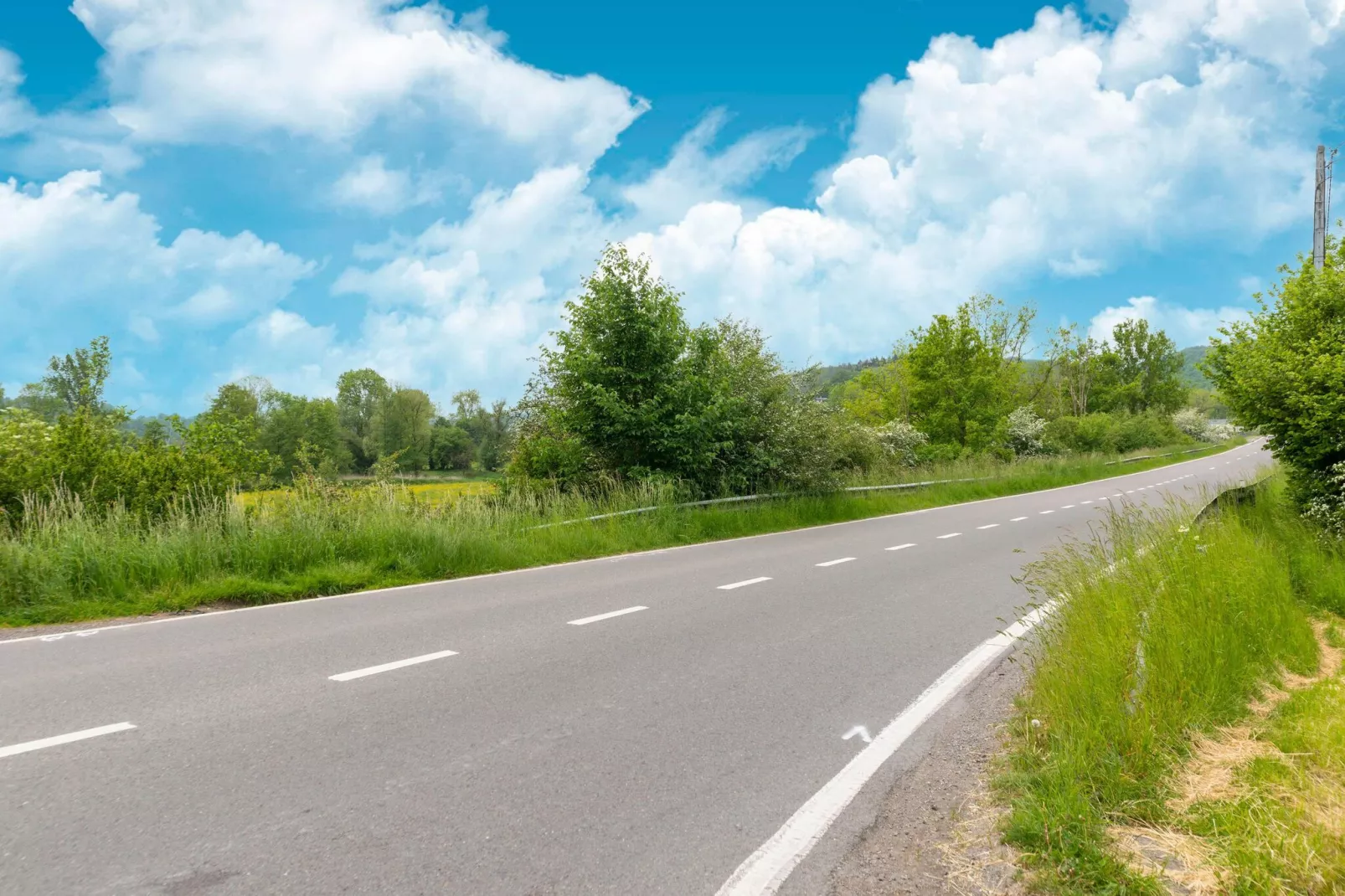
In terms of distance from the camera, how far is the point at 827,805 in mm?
3859

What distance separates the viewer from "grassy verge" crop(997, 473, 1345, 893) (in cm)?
298

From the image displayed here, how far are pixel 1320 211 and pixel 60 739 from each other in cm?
1894

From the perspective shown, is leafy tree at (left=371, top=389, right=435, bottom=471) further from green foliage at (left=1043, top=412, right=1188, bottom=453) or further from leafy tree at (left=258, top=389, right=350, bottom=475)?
green foliage at (left=1043, top=412, right=1188, bottom=453)

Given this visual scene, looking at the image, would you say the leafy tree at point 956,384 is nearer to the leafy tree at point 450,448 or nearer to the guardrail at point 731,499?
the guardrail at point 731,499

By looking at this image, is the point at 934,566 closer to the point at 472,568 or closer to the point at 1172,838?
the point at 472,568

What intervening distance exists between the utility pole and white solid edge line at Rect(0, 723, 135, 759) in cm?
1815

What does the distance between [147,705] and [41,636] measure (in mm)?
3255

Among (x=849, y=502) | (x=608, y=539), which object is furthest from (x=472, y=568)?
(x=849, y=502)

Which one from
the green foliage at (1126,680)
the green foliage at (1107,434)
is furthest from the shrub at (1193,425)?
the green foliage at (1126,680)

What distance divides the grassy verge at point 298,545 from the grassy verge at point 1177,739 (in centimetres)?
773

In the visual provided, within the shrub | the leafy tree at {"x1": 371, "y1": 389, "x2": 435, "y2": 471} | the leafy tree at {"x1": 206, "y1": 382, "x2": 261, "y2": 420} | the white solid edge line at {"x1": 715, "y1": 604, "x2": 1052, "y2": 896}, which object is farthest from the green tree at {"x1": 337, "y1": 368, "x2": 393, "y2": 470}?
the white solid edge line at {"x1": 715, "y1": 604, "x2": 1052, "y2": 896}

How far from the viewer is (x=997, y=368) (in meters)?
49.2

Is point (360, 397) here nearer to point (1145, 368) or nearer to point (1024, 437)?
point (1024, 437)

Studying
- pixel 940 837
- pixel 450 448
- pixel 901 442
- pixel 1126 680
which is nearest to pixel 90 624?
pixel 940 837
